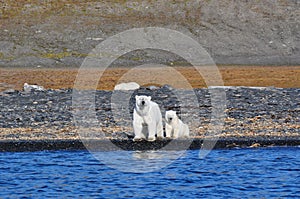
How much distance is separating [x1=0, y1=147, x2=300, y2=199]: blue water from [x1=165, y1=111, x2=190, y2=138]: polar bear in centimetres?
106

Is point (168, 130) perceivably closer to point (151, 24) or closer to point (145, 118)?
point (145, 118)

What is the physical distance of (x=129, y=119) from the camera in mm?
19156

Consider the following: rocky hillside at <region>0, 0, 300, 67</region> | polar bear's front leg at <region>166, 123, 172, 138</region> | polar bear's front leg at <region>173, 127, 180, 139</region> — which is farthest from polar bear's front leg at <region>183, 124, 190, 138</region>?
rocky hillside at <region>0, 0, 300, 67</region>

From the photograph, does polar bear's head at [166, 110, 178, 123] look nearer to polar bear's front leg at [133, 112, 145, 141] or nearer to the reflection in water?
polar bear's front leg at [133, 112, 145, 141]

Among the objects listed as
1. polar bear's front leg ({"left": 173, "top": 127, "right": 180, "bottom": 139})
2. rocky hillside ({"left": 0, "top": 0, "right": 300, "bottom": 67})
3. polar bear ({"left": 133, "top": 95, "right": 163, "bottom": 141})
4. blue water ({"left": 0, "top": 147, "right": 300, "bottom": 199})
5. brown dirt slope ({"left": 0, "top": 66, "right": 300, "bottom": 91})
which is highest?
rocky hillside ({"left": 0, "top": 0, "right": 300, "bottom": 67})

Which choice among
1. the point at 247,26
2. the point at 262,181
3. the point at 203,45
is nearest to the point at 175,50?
the point at 203,45

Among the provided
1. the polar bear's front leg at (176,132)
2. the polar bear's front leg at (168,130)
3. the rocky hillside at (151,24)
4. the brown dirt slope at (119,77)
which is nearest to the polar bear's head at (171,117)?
the polar bear's front leg at (168,130)

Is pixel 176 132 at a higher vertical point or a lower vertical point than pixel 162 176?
higher

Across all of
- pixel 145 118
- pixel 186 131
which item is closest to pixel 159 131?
pixel 186 131

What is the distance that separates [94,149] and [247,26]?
152 ft

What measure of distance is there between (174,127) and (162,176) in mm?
3020

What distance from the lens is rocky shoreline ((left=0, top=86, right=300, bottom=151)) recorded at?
619 inches

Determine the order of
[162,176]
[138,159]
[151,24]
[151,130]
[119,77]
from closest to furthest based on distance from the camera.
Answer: [162,176], [138,159], [151,130], [119,77], [151,24]

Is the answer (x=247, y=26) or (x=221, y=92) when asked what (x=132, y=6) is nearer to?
(x=247, y=26)
